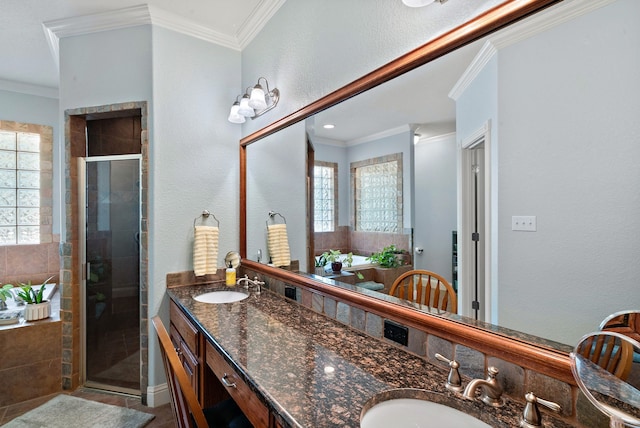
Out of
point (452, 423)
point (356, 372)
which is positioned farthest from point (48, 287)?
point (452, 423)

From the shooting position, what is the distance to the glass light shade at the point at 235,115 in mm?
2398

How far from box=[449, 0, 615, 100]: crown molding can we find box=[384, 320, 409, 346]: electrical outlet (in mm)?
848

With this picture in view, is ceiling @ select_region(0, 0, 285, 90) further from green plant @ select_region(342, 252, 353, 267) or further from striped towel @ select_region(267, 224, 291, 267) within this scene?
green plant @ select_region(342, 252, 353, 267)

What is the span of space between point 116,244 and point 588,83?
2864mm

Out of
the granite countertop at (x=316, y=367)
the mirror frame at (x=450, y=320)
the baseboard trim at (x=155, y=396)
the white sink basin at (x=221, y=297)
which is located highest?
the mirror frame at (x=450, y=320)

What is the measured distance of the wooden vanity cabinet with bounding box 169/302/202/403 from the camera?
5.41ft

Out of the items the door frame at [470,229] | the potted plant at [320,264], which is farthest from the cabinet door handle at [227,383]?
the door frame at [470,229]

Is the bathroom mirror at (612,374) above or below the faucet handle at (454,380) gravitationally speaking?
above

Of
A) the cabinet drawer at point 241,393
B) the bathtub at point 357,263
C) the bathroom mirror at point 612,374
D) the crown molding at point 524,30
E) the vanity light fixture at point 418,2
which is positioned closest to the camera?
the bathroom mirror at point 612,374

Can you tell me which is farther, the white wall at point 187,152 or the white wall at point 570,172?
the white wall at point 187,152

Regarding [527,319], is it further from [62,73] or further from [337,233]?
[62,73]

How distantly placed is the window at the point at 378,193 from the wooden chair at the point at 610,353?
690 millimetres

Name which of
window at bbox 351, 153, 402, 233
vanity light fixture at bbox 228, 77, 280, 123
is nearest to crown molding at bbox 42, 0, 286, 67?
vanity light fixture at bbox 228, 77, 280, 123

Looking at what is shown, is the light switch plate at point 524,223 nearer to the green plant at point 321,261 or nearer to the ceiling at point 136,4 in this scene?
the green plant at point 321,261
